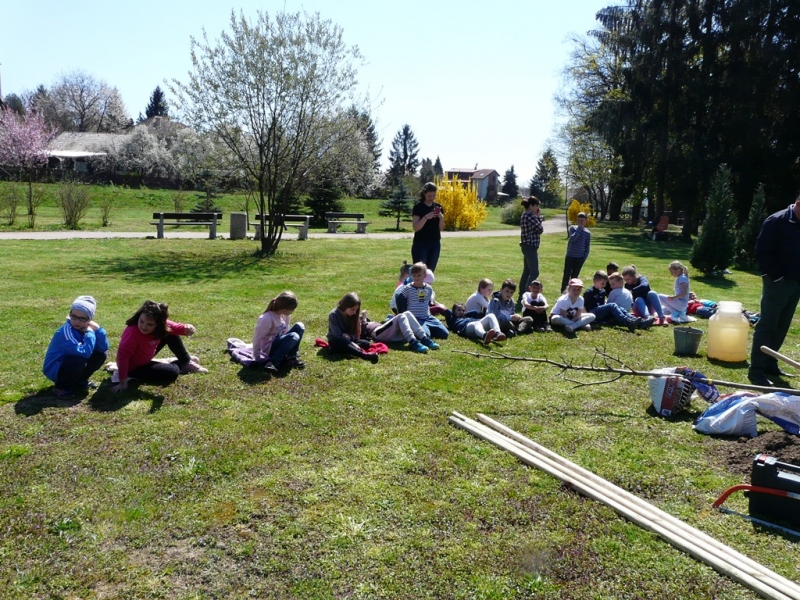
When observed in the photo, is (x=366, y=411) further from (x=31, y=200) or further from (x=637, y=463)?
(x=31, y=200)

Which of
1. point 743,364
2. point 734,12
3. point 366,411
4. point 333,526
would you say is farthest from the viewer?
point 734,12

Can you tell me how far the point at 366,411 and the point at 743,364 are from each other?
4933 millimetres

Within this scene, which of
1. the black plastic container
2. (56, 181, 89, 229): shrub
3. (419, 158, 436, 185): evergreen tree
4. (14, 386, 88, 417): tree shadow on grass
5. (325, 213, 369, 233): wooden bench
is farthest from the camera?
(419, 158, 436, 185): evergreen tree

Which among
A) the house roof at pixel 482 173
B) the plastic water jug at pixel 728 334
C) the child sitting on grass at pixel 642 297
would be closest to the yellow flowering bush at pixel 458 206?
the child sitting on grass at pixel 642 297

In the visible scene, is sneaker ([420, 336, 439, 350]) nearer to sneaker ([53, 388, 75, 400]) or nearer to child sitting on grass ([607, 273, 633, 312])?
child sitting on grass ([607, 273, 633, 312])

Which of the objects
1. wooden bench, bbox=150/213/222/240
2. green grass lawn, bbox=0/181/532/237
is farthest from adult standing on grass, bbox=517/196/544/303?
wooden bench, bbox=150/213/222/240

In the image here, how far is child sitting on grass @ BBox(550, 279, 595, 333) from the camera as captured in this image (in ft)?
30.5

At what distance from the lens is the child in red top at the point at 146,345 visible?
5746 mm

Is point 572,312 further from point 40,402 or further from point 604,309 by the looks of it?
point 40,402

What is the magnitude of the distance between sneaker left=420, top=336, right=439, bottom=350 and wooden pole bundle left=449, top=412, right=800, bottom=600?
2.52 m

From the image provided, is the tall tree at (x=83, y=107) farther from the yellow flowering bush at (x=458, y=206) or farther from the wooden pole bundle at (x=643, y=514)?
the wooden pole bundle at (x=643, y=514)

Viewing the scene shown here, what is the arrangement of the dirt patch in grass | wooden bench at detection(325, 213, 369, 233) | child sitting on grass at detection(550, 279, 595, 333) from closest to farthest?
the dirt patch in grass, child sitting on grass at detection(550, 279, 595, 333), wooden bench at detection(325, 213, 369, 233)

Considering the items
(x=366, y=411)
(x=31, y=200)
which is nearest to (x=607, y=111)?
(x=31, y=200)

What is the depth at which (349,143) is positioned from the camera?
683 inches
